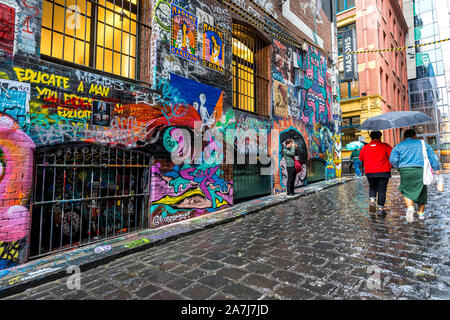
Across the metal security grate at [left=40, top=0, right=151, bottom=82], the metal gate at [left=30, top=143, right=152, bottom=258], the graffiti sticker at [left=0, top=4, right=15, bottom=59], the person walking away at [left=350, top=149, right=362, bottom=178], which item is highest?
the metal security grate at [left=40, top=0, right=151, bottom=82]

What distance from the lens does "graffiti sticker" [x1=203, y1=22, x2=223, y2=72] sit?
5875mm

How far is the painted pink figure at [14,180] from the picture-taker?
9.91 ft

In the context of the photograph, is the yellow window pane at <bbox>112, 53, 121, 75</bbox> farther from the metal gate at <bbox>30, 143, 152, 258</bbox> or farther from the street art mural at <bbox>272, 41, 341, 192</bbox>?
the street art mural at <bbox>272, 41, 341, 192</bbox>

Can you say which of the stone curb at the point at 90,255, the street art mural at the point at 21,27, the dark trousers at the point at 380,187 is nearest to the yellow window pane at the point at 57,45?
the street art mural at the point at 21,27

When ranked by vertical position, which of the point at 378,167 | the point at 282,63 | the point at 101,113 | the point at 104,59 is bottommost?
the point at 378,167

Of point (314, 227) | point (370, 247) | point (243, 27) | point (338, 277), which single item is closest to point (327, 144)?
point (243, 27)

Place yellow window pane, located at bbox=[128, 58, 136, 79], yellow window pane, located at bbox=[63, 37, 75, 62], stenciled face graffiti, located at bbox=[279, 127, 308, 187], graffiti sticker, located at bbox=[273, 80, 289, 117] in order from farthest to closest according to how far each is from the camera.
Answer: stenciled face graffiti, located at bbox=[279, 127, 308, 187], graffiti sticker, located at bbox=[273, 80, 289, 117], yellow window pane, located at bbox=[128, 58, 136, 79], yellow window pane, located at bbox=[63, 37, 75, 62]

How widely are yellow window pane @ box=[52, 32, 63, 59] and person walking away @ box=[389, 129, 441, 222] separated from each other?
650 cm

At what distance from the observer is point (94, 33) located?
4.34m

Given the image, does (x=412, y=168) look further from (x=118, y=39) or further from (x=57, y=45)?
(x=57, y=45)

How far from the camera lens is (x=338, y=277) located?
2.42 metres

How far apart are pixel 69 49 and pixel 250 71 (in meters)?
5.42

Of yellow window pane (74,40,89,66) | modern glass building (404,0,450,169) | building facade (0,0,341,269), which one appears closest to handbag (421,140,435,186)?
building facade (0,0,341,269)

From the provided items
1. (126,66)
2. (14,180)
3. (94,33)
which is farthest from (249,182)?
(14,180)
